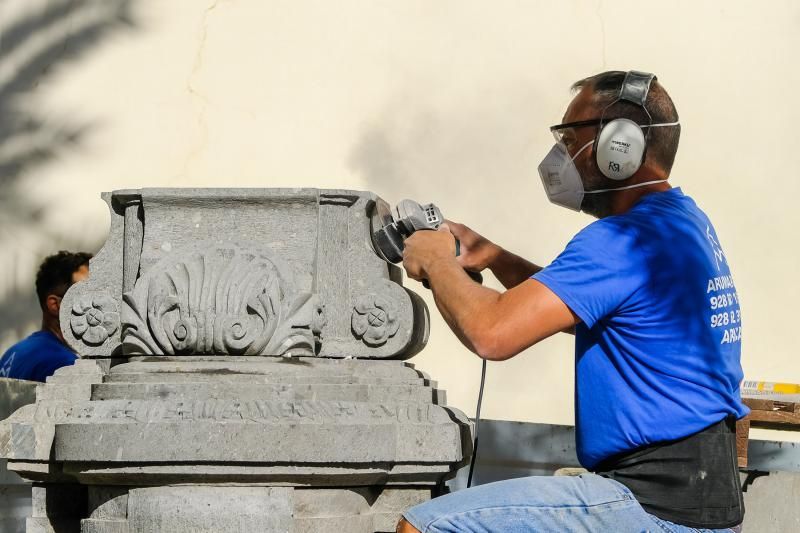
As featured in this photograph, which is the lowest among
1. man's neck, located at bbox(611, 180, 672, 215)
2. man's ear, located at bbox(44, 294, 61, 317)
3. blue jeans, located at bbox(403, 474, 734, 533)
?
blue jeans, located at bbox(403, 474, 734, 533)

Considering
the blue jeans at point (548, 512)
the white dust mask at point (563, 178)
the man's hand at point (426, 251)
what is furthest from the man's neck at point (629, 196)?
the blue jeans at point (548, 512)

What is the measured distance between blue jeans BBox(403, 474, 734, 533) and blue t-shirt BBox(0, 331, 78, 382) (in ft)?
10.5

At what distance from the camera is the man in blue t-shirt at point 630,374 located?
2.72 metres

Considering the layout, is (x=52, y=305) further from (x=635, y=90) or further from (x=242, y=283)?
(x=635, y=90)

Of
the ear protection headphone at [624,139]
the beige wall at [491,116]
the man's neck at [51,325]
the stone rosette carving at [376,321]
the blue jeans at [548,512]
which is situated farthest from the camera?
the beige wall at [491,116]

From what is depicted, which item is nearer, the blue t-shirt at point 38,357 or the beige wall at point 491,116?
the blue t-shirt at point 38,357

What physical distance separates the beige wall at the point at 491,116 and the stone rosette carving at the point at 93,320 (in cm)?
280

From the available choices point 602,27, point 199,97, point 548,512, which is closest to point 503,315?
point 548,512

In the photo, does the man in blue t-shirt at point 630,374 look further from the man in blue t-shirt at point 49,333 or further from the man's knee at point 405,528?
the man in blue t-shirt at point 49,333

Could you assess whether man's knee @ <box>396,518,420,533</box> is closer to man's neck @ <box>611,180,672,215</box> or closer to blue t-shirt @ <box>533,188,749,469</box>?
blue t-shirt @ <box>533,188,749,469</box>

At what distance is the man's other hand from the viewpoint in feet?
11.6

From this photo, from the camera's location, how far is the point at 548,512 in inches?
107

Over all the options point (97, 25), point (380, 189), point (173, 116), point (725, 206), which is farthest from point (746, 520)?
point (97, 25)

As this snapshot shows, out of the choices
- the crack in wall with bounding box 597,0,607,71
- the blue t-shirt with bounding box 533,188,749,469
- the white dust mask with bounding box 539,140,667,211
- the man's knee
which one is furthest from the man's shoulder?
the blue t-shirt with bounding box 533,188,749,469
